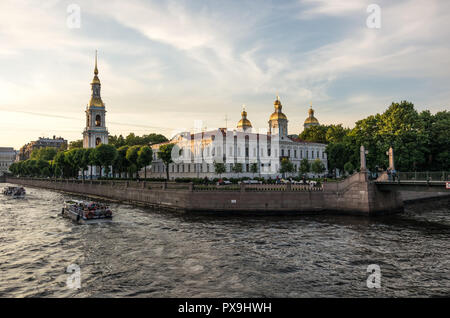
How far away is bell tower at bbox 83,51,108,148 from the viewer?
11100cm

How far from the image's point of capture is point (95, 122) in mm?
112375

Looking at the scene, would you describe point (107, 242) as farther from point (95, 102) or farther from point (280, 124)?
point (95, 102)

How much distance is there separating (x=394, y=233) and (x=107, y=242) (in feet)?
73.3

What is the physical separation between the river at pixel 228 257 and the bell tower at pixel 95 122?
82.9 metres

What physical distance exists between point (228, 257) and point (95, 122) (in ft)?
343

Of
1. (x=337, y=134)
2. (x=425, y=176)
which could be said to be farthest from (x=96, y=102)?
(x=425, y=176)

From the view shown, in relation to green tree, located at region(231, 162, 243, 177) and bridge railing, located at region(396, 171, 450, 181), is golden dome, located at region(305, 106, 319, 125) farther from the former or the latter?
bridge railing, located at region(396, 171, 450, 181)

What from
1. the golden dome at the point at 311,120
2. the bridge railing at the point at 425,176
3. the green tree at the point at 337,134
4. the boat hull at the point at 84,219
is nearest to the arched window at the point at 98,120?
the green tree at the point at 337,134

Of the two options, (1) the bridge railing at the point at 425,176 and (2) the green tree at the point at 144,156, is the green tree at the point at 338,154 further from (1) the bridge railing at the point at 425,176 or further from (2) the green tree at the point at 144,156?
(1) the bridge railing at the point at 425,176

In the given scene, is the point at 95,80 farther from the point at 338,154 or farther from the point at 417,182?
the point at 417,182

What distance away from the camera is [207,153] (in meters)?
77.6

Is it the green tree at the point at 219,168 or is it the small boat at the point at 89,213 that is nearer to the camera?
the small boat at the point at 89,213

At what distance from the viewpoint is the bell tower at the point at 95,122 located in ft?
364
